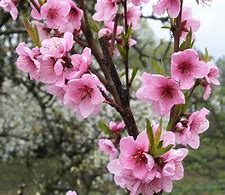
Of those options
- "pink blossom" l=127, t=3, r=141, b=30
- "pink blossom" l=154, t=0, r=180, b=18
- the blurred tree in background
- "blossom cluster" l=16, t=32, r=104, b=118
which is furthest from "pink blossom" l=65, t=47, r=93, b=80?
the blurred tree in background

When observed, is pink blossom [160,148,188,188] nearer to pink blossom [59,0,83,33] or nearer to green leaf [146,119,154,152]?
green leaf [146,119,154,152]

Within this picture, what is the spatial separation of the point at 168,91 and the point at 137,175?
0.64ft

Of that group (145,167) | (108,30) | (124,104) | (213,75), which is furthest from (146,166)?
(108,30)

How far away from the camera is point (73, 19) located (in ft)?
4.12

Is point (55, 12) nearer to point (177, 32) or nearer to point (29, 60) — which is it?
point (29, 60)

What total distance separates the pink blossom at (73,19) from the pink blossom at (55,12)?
10 millimetres

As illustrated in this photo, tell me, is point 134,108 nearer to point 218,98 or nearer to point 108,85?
point 218,98

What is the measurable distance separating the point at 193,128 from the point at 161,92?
18 centimetres

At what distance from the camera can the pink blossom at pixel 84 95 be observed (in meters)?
1.14

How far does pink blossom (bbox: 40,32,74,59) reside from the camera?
1.13 meters

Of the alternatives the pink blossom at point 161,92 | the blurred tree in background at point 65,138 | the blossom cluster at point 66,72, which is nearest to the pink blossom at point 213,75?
the pink blossom at point 161,92

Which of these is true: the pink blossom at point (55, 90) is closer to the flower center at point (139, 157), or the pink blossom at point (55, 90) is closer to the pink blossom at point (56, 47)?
the pink blossom at point (56, 47)

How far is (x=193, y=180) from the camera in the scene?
10.1 meters

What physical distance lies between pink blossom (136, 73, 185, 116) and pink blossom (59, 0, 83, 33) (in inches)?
9.1
